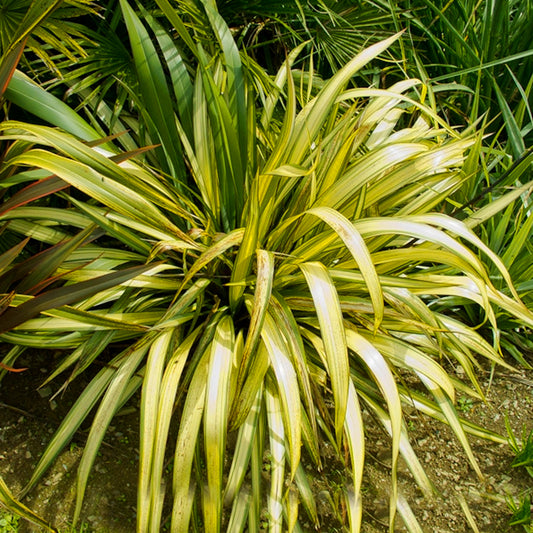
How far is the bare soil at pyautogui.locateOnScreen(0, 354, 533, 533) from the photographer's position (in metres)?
1.35

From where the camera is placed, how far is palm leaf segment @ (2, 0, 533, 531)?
117cm

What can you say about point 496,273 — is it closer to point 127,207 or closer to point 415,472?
point 415,472

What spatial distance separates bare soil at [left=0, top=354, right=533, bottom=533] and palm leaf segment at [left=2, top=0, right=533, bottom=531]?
12 centimetres

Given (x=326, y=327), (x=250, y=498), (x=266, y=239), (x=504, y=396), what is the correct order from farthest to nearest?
(x=504, y=396) → (x=266, y=239) → (x=250, y=498) → (x=326, y=327)

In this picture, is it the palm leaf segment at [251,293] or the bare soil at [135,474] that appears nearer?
the palm leaf segment at [251,293]

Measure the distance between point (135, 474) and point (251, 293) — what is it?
545 millimetres

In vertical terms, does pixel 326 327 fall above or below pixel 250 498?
above

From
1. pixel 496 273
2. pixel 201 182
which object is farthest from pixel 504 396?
pixel 201 182

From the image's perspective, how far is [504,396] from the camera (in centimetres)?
185

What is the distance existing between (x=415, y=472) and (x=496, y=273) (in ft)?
2.76

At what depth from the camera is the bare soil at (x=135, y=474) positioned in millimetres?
1353

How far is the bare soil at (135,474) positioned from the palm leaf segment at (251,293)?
0.12 m

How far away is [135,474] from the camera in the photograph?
1423 millimetres

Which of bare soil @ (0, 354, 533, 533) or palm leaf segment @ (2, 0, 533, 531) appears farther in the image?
bare soil @ (0, 354, 533, 533)
